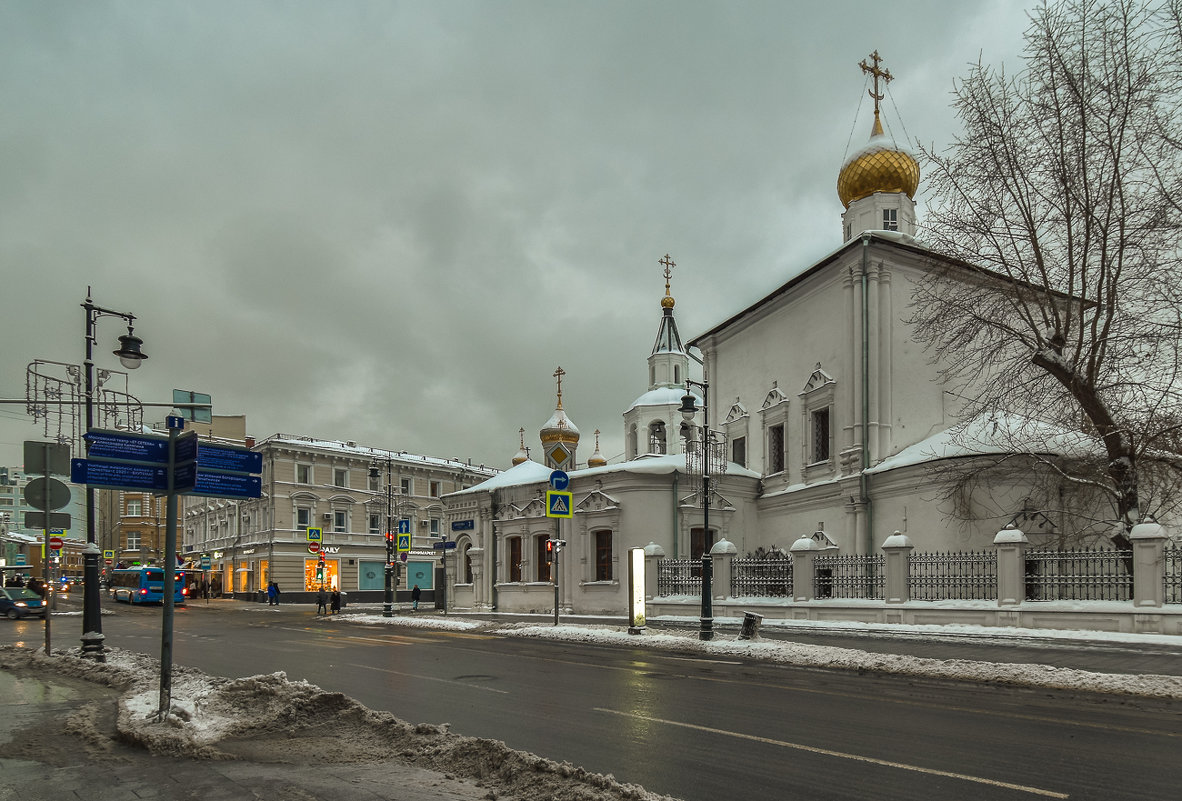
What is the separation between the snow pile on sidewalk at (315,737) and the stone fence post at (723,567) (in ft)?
59.3

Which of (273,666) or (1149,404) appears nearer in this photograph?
(273,666)

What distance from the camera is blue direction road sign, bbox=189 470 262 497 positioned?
9.12 meters

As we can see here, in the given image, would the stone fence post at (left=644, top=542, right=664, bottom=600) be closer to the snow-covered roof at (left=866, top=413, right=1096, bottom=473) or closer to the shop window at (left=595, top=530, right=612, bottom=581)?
the shop window at (left=595, top=530, right=612, bottom=581)

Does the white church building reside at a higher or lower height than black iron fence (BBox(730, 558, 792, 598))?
higher

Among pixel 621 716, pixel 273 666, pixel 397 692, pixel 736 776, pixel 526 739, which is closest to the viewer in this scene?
pixel 736 776

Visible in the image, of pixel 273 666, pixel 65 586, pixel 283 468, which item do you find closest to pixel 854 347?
pixel 273 666

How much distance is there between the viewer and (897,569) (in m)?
21.6

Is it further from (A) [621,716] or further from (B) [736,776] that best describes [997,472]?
(B) [736,776]

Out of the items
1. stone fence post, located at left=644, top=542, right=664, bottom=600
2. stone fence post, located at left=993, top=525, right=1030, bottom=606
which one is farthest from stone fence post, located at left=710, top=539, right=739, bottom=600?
stone fence post, located at left=993, top=525, right=1030, bottom=606

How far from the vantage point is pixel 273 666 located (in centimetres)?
1496

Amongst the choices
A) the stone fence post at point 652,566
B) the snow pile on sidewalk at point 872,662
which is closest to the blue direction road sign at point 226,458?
the snow pile on sidewalk at point 872,662

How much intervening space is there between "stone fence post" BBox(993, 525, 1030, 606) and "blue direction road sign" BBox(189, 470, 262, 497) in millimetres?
16343

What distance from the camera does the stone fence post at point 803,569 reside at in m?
24.0

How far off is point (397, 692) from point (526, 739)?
154 inches
